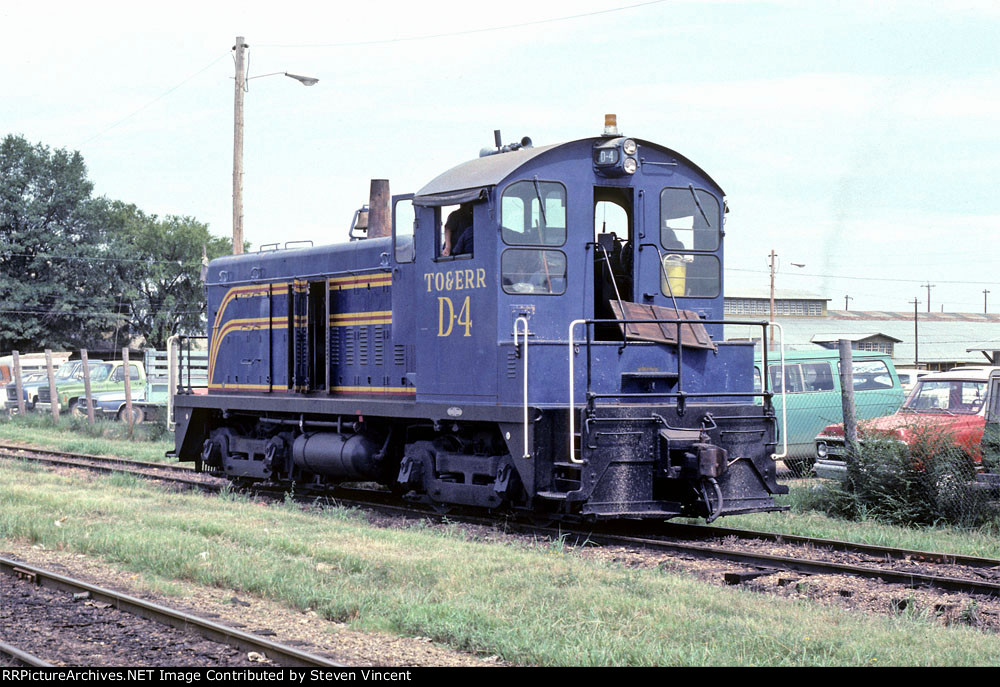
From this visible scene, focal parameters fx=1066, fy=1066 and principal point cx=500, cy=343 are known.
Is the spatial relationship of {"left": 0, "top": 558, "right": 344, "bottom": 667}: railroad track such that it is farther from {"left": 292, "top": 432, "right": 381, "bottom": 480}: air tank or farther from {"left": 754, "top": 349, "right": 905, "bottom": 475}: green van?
{"left": 754, "top": 349, "right": 905, "bottom": 475}: green van

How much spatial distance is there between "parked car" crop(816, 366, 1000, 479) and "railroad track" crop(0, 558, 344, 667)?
788 cm

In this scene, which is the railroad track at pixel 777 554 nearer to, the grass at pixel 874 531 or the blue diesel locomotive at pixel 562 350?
the blue diesel locomotive at pixel 562 350

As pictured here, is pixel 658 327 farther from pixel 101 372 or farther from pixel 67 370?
pixel 67 370

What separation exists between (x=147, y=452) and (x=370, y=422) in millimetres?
9814

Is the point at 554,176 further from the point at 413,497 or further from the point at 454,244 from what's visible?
the point at 413,497

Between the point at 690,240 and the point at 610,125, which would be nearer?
the point at 610,125

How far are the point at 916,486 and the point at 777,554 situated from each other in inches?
110

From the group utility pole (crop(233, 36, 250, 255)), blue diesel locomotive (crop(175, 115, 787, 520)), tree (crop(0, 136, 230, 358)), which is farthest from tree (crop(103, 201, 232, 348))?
blue diesel locomotive (crop(175, 115, 787, 520))

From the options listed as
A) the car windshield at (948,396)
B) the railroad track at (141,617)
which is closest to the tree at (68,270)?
the car windshield at (948,396)

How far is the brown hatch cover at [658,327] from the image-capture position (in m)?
10.2

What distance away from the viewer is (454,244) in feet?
34.6

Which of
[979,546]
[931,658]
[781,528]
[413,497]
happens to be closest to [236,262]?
[413,497]

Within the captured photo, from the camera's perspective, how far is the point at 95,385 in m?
31.3

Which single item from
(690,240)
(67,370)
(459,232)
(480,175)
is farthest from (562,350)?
(67,370)
